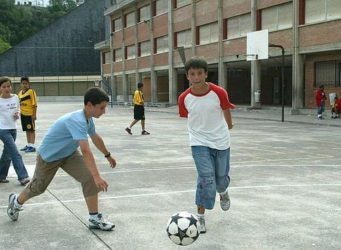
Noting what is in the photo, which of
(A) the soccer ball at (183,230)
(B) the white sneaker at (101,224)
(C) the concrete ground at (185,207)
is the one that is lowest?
(C) the concrete ground at (185,207)

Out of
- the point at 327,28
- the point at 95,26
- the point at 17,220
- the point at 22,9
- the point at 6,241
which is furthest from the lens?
the point at 22,9

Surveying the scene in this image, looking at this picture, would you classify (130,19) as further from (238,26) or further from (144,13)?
(238,26)

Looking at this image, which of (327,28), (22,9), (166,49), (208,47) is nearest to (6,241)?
(327,28)

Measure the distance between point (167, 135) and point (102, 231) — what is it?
1201 cm

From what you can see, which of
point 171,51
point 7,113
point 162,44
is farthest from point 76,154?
point 162,44

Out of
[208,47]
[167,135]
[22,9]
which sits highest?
[22,9]

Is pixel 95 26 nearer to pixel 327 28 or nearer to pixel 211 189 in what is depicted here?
pixel 327 28

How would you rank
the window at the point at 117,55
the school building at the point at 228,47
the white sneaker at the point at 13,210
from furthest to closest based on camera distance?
the window at the point at 117,55
the school building at the point at 228,47
the white sneaker at the point at 13,210

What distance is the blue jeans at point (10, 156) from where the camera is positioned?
8023 millimetres

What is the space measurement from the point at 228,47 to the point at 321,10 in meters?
10.4

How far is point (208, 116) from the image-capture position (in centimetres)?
528

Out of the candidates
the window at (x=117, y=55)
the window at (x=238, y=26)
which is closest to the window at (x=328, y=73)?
the window at (x=238, y=26)

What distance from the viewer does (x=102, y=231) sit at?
17.6 feet

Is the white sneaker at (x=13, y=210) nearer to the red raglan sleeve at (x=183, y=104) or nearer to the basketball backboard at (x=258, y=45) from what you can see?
the red raglan sleeve at (x=183, y=104)
